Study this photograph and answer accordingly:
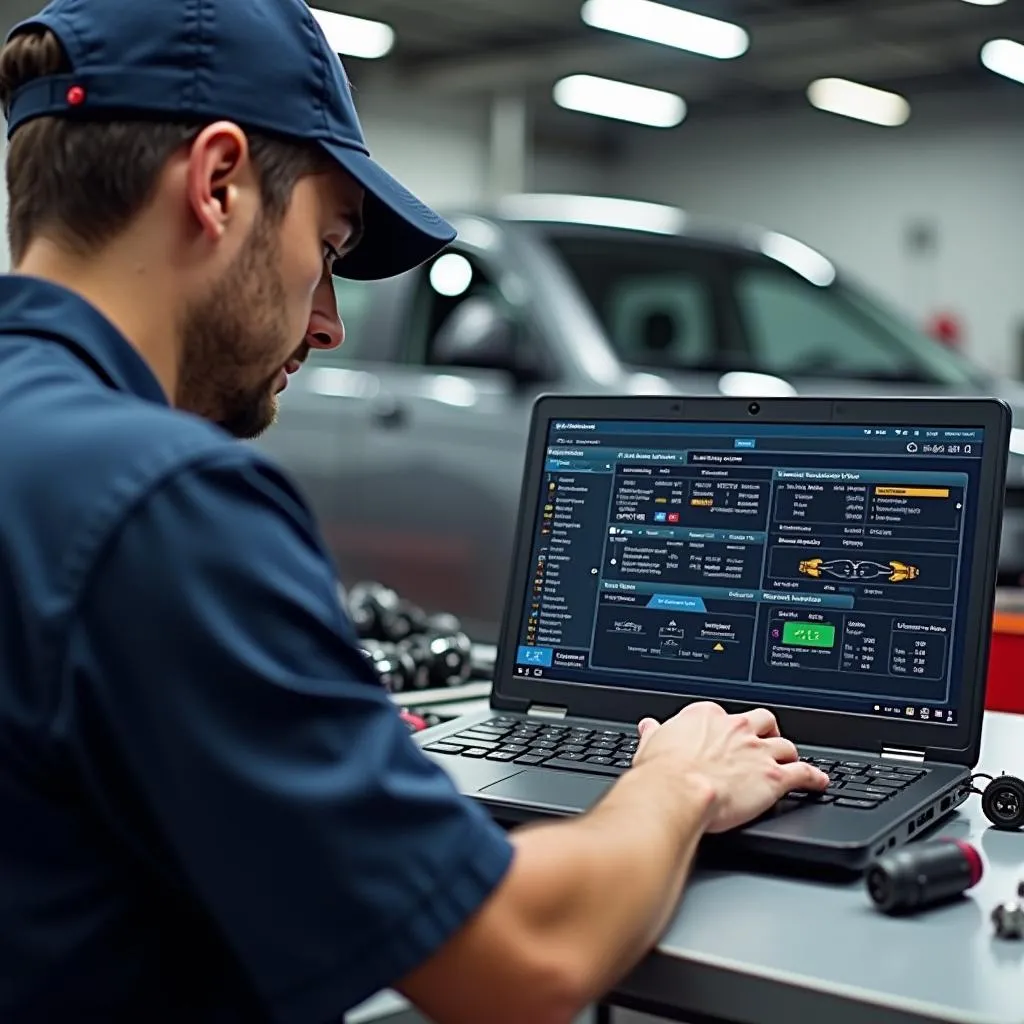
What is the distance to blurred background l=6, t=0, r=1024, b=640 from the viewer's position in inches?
176

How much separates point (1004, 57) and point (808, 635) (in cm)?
1055

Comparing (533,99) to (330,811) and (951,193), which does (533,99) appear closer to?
(951,193)

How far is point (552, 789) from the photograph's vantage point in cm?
130

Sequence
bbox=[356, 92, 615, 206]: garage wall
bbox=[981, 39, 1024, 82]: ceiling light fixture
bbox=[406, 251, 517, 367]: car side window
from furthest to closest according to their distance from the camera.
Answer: bbox=[356, 92, 615, 206]: garage wall
bbox=[981, 39, 1024, 82]: ceiling light fixture
bbox=[406, 251, 517, 367]: car side window

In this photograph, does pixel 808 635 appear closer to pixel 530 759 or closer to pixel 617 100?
pixel 530 759

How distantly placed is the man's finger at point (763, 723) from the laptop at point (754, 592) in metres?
0.06

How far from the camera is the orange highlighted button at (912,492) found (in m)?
1.45

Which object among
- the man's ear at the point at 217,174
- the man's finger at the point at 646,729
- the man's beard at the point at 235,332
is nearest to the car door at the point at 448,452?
the man's finger at the point at 646,729

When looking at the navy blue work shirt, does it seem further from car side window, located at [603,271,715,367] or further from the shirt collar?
car side window, located at [603,271,715,367]

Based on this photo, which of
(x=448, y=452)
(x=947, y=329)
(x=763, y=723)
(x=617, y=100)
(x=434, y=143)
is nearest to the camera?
(x=763, y=723)

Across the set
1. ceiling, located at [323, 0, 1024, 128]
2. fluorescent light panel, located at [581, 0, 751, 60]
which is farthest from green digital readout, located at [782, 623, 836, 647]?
ceiling, located at [323, 0, 1024, 128]

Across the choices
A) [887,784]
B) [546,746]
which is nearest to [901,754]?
[887,784]

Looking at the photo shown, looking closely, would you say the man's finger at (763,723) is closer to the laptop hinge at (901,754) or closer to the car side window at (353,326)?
the laptop hinge at (901,754)

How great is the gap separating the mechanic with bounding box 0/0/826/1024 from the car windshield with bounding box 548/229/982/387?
3.46m
